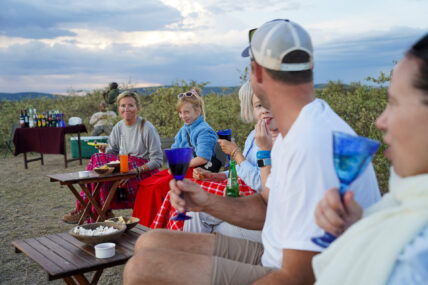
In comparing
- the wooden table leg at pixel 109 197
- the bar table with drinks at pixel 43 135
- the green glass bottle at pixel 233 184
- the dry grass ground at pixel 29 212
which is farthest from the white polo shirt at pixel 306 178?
the bar table with drinks at pixel 43 135

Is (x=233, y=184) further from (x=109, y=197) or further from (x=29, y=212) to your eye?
(x=29, y=212)

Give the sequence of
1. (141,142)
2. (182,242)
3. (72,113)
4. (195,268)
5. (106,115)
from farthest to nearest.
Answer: (72,113) < (106,115) < (141,142) < (182,242) < (195,268)

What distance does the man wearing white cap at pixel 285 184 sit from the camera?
1.43 m

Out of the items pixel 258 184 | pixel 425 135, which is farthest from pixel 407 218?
pixel 258 184

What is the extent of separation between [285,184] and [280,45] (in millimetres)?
513

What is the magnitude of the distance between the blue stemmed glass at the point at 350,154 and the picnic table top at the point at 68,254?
1672 mm

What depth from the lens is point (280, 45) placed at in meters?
1.61

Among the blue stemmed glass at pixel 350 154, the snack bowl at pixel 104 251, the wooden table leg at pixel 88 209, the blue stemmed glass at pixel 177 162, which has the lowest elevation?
the wooden table leg at pixel 88 209

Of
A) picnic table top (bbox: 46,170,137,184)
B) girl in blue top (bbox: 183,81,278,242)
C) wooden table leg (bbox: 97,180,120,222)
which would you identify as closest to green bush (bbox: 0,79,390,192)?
girl in blue top (bbox: 183,81,278,242)

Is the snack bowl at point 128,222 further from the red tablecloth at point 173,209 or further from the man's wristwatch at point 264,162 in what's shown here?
the man's wristwatch at point 264,162

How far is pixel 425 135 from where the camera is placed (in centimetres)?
103

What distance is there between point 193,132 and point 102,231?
1.94 metres

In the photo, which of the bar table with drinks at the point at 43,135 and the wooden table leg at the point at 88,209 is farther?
the bar table with drinks at the point at 43,135

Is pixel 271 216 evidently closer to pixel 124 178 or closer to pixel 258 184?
pixel 258 184
